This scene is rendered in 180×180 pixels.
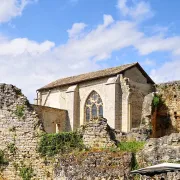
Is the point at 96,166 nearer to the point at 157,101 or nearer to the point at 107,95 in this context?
the point at 157,101

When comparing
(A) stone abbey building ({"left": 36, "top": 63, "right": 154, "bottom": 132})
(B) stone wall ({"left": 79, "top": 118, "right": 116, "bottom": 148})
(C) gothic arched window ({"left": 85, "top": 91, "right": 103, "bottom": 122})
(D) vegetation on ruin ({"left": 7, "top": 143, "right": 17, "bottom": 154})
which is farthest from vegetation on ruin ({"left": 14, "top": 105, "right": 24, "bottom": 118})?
(C) gothic arched window ({"left": 85, "top": 91, "right": 103, "bottom": 122})

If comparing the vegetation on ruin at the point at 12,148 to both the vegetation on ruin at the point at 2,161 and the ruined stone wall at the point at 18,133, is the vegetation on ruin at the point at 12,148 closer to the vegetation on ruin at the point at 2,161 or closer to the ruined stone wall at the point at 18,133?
the ruined stone wall at the point at 18,133

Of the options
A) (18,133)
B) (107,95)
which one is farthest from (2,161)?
(107,95)

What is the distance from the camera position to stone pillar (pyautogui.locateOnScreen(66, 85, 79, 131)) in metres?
36.8

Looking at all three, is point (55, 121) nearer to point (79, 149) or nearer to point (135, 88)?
point (135, 88)

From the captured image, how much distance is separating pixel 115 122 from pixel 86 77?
5.06m

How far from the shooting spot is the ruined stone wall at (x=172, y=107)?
30.2m

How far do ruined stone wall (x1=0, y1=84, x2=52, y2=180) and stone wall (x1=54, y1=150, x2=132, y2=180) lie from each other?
184 cm

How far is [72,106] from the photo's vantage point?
1471 inches

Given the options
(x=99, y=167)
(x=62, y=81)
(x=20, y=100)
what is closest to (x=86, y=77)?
(x=62, y=81)

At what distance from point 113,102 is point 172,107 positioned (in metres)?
5.41

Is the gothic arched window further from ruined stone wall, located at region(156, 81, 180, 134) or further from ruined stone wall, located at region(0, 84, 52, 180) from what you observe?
ruined stone wall, located at region(0, 84, 52, 180)

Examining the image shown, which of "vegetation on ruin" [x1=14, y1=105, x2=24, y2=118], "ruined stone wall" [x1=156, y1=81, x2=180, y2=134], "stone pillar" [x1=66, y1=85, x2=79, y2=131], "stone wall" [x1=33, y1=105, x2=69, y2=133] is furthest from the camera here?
"stone pillar" [x1=66, y1=85, x2=79, y2=131]

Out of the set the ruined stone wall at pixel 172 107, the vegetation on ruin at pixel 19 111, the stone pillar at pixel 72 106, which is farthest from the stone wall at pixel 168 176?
the stone pillar at pixel 72 106
